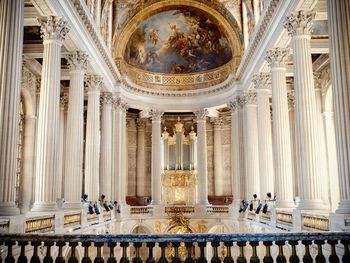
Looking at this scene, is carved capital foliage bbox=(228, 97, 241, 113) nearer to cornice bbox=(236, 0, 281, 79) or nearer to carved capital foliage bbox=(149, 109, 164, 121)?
cornice bbox=(236, 0, 281, 79)

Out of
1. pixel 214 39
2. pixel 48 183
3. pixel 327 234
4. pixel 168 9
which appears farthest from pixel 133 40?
pixel 327 234

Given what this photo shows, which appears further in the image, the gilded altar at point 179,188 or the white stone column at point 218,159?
the white stone column at point 218,159

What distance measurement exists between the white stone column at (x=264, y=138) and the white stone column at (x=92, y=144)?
9381 mm

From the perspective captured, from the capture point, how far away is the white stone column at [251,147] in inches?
1088

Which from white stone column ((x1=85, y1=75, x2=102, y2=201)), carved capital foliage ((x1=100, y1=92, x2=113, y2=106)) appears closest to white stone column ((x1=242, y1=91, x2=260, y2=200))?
carved capital foliage ((x1=100, y1=92, x2=113, y2=106))

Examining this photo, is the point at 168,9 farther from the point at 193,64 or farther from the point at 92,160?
the point at 92,160

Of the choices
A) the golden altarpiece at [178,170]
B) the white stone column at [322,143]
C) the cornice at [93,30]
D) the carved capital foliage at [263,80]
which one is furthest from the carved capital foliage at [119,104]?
the white stone column at [322,143]

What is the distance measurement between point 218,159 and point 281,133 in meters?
17.0

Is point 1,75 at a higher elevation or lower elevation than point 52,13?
lower

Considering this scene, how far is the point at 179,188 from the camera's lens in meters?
35.3

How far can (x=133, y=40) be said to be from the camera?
3262 centimetres

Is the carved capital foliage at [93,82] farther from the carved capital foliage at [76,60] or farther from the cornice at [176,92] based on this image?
the cornice at [176,92]

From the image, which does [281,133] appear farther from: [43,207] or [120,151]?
[120,151]

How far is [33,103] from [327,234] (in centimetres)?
2203
